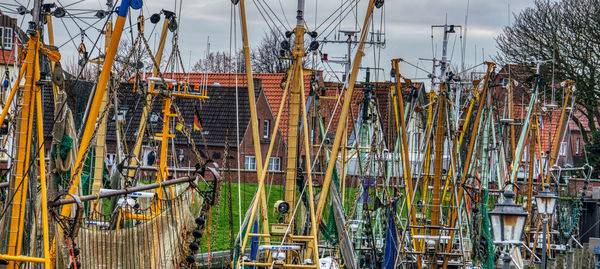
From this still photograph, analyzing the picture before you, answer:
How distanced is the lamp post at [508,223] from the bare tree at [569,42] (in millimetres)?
36824

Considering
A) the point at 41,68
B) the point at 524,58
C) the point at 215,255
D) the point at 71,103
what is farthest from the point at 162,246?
the point at 524,58

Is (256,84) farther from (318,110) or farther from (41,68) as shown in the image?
(41,68)

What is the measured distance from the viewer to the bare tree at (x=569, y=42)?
163ft

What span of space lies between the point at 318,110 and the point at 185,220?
4061 mm

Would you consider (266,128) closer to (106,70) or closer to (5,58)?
(5,58)

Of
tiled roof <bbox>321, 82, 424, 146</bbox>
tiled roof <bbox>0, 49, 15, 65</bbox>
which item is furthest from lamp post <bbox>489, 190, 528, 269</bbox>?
tiled roof <bbox>321, 82, 424, 146</bbox>

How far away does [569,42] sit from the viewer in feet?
166

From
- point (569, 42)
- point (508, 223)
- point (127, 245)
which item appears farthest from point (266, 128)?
point (508, 223)

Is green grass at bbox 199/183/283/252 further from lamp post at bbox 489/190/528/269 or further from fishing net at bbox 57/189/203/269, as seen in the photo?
lamp post at bbox 489/190/528/269

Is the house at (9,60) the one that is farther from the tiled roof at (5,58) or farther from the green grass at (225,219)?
the green grass at (225,219)

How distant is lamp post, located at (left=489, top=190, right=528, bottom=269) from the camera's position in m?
13.1

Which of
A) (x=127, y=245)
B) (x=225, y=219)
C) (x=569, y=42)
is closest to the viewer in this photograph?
(x=127, y=245)

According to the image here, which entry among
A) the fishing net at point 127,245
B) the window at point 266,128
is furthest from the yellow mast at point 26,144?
the window at point 266,128

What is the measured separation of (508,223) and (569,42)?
39.0 m
